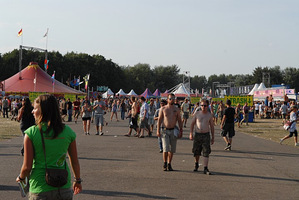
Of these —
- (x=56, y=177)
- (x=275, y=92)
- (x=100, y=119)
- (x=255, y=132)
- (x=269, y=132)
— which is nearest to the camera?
(x=56, y=177)

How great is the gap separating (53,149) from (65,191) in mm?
395

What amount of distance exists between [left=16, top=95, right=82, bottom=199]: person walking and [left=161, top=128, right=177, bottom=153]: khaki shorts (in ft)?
18.8

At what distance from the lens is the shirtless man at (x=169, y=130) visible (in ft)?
30.4

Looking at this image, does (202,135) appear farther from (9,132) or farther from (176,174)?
(9,132)

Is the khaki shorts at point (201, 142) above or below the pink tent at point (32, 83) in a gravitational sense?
below

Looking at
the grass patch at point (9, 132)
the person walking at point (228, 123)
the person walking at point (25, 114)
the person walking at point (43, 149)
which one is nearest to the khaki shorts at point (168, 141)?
the person walking at point (25, 114)

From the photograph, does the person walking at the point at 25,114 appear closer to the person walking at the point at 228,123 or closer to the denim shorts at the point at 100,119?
the person walking at the point at 228,123

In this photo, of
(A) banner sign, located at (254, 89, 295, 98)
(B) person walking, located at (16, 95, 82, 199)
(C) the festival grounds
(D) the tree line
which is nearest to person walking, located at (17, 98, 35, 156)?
(C) the festival grounds

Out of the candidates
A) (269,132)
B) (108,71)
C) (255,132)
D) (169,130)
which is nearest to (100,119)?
(169,130)

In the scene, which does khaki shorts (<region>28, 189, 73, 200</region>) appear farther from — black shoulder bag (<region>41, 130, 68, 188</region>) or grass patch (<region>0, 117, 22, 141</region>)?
grass patch (<region>0, 117, 22, 141</region>)

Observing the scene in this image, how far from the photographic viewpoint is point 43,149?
3572mm

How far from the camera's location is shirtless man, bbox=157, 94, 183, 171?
30.4 ft

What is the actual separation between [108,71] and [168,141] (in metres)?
91.1

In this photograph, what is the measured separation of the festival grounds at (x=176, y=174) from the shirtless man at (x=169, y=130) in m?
0.37
